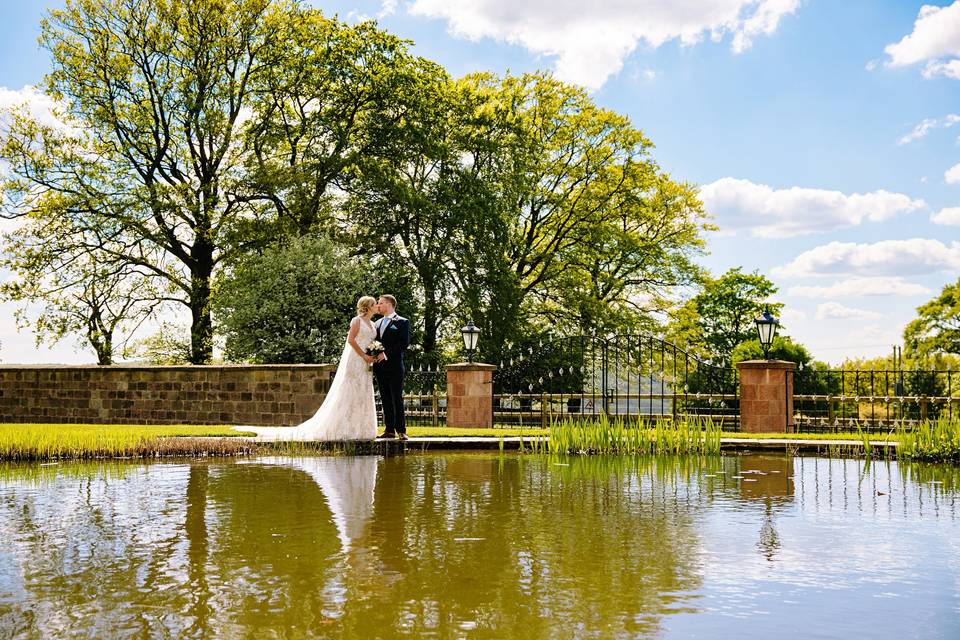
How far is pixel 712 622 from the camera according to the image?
11.6 feet

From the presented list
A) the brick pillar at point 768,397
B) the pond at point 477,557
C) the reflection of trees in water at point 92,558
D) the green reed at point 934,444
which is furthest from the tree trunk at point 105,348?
the green reed at point 934,444

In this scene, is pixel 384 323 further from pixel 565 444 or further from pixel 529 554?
pixel 529 554

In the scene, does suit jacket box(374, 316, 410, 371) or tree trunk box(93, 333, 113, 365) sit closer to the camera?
suit jacket box(374, 316, 410, 371)

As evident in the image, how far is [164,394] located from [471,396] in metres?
6.41

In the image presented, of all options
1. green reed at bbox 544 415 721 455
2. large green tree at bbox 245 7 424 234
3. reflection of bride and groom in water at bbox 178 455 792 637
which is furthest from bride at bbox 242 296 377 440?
large green tree at bbox 245 7 424 234

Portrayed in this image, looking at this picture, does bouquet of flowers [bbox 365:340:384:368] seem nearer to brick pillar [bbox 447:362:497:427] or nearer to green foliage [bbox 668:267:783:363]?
brick pillar [bbox 447:362:497:427]

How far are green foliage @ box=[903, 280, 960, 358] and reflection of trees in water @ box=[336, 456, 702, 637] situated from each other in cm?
3328

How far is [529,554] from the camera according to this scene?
191 inches

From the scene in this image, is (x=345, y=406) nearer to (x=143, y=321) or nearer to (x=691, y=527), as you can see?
(x=691, y=527)

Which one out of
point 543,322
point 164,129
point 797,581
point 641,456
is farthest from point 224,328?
point 797,581

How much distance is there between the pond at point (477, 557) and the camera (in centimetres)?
356

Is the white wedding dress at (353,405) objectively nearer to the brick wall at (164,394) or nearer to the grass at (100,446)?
the grass at (100,446)

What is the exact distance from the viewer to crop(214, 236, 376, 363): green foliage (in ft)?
78.2

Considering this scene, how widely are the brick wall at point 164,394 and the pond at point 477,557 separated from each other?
321 inches
